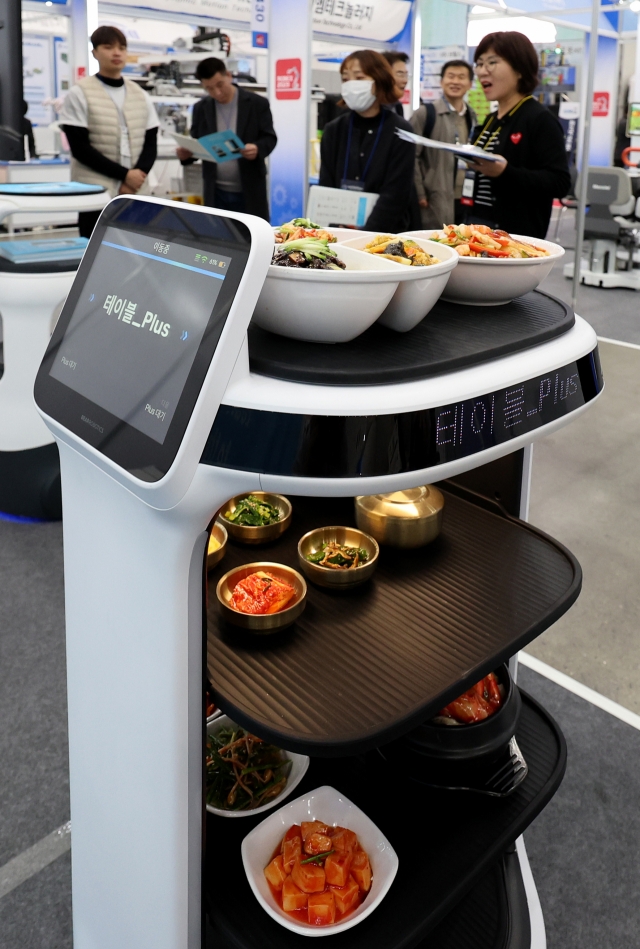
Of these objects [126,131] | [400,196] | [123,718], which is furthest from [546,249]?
[126,131]

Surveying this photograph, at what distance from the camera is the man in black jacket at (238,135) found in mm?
4676

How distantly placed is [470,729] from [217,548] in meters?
0.46

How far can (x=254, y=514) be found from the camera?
1.31m

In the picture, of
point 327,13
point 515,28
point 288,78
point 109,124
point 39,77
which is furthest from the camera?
point 39,77

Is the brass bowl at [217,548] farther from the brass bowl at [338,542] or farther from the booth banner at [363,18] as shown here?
the booth banner at [363,18]

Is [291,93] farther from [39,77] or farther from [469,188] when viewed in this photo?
[39,77]

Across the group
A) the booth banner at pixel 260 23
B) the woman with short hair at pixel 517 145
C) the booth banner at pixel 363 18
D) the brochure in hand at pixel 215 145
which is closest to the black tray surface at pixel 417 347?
the woman with short hair at pixel 517 145

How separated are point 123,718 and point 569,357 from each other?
68 centimetres

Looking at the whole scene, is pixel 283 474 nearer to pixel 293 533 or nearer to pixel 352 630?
pixel 352 630

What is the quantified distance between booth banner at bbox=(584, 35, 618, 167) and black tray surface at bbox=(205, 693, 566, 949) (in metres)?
11.0

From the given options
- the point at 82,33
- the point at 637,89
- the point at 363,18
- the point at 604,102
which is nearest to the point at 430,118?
the point at 363,18

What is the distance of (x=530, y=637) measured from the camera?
1.09 metres

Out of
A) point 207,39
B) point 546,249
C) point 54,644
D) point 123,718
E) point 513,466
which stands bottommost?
point 54,644

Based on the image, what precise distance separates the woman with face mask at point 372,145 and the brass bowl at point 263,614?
2816mm
